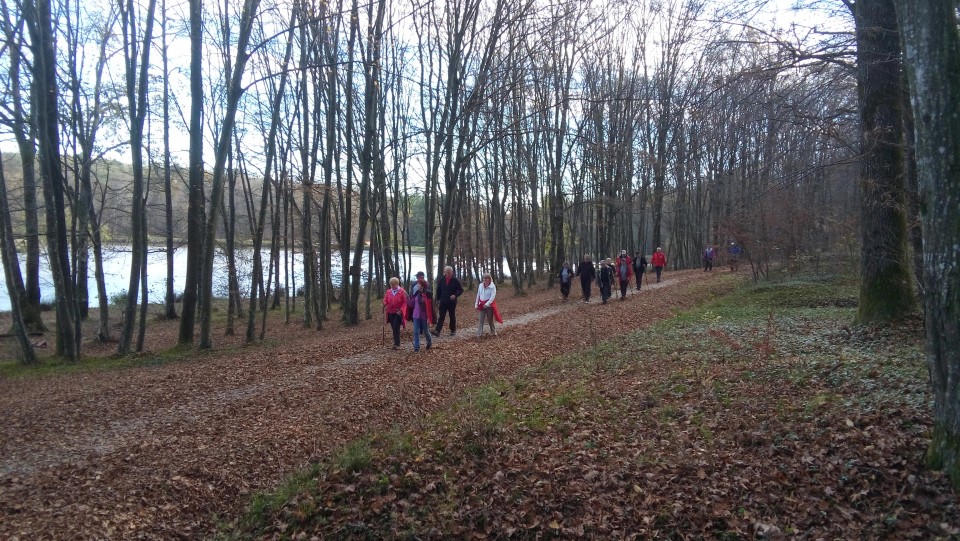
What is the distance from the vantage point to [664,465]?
5.39 metres

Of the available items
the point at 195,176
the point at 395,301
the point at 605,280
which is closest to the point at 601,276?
the point at 605,280

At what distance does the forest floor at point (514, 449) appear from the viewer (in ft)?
15.5

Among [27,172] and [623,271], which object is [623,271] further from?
[27,172]

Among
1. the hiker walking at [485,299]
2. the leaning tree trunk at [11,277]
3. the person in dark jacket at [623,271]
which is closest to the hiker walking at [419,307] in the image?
the hiker walking at [485,299]

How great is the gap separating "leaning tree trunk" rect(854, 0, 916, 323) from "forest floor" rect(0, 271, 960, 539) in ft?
2.39

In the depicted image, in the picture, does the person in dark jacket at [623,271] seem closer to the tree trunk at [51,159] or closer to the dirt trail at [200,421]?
the dirt trail at [200,421]

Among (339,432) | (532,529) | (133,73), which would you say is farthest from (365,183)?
(532,529)

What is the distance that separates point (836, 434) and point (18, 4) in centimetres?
1735

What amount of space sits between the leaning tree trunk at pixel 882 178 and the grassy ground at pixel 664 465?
84cm

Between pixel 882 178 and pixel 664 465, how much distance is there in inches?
257

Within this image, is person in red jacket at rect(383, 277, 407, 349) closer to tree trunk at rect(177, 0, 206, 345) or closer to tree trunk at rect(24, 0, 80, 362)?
tree trunk at rect(177, 0, 206, 345)

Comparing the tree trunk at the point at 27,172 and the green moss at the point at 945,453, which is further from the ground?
the tree trunk at the point at 27,172

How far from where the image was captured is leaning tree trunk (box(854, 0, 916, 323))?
27.6 feet

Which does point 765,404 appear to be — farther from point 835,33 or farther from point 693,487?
point 835,33
